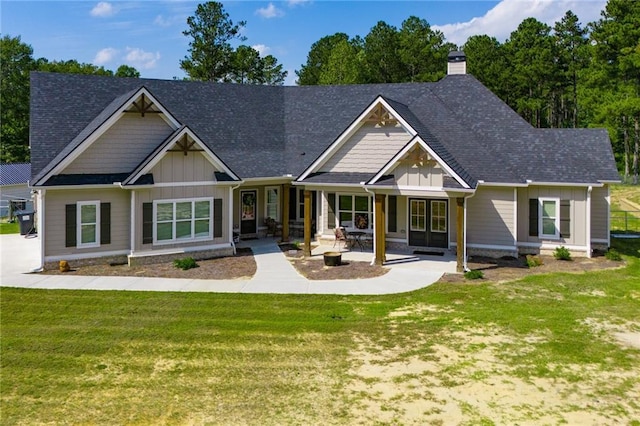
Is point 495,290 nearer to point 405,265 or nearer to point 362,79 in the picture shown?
point 405,265

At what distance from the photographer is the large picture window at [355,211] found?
2223cm

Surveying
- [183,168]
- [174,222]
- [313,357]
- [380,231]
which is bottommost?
[313,357]

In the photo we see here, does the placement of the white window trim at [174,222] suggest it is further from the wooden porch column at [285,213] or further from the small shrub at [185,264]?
the wooden porch column at [285,213]

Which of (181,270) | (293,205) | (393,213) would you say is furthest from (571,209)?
(181,270)

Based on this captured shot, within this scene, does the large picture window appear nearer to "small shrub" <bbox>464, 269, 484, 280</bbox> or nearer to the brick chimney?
"small shrub" <bbox>464, 269, 484, 280</bbox>

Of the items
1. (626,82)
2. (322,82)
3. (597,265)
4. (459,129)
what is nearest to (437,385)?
(597,265)

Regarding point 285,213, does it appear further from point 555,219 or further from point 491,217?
point 555,219

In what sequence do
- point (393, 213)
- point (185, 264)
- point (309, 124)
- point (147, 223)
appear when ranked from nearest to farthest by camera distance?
point (185, 264) → point (147, 223) → point (393, 213) → point (309, 124)

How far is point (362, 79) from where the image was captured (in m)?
55.1

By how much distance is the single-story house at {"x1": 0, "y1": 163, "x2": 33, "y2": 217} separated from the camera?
3317cm

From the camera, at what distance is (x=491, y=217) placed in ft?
67.7

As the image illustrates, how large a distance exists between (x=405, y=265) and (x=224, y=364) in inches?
415

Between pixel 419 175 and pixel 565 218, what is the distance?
727 centimetres

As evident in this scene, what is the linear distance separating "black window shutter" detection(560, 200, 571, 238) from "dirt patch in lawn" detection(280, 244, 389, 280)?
8.57 metres
